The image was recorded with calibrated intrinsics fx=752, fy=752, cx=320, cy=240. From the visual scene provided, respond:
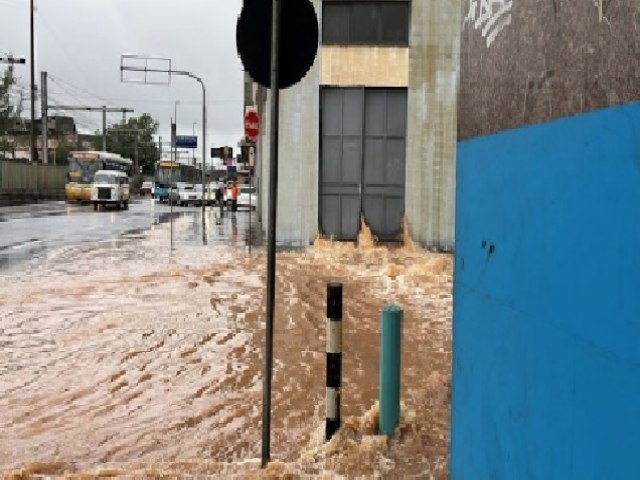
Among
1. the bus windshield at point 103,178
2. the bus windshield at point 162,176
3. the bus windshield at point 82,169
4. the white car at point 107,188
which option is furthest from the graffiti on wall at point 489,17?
the bus windshield at point 162,176

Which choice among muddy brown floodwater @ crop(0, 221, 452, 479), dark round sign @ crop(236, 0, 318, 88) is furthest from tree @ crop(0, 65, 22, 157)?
dark round sign @ crop(236, 0, 318, 88)

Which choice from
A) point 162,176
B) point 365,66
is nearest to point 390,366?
point 365,66

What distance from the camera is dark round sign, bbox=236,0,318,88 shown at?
4117 millimetres

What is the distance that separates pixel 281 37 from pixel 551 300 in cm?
240

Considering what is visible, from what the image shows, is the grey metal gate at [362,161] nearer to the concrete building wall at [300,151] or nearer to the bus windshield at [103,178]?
the concrete building wall at [300,151]

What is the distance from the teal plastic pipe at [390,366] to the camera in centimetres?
438

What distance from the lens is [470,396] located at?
126 inches

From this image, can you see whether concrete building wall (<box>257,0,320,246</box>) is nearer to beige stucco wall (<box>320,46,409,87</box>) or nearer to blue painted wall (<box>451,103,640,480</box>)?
beige stucco wall (<box>320,46,409,87</box>)

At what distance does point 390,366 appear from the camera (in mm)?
4449

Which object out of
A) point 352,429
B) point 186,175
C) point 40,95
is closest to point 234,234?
point 352,429

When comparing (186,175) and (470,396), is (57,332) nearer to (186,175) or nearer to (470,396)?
(470,396)

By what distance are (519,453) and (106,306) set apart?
811cm

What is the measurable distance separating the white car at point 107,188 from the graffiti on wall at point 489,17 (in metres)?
42.8

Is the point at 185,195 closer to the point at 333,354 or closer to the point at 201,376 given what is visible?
the point at 201,376
